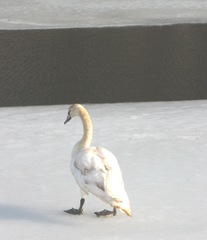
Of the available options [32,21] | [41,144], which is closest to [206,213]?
[41,144]

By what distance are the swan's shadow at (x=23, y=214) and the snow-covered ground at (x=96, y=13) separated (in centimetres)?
1216

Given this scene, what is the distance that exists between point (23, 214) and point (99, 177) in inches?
26.3

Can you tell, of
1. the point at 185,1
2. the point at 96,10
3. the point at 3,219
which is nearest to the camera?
the point at 3,219

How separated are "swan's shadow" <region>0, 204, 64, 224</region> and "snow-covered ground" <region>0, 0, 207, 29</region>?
39.9 feet

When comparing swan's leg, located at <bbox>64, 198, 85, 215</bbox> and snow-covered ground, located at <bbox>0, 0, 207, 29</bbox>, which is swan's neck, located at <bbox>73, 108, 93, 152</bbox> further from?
snow-covered ground, located at <bbox>0, 0, 207, 29</bbox>

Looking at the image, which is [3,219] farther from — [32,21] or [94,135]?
[32,21]

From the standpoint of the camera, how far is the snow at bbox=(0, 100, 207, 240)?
4.48m

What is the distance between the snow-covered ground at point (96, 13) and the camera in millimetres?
17241

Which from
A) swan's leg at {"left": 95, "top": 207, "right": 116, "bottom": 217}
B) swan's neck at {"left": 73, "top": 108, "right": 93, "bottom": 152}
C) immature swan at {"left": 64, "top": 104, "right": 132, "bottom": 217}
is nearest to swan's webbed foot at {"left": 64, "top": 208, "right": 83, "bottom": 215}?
immature swan at {"left": 64, "top": 104, "right": 132, "bottom": 217}

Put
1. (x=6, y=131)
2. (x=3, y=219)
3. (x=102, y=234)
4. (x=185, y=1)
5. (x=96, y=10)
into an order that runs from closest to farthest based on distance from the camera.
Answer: (x=102, y=234) → (x=3, y=219) → (x=6, y=131) → (x=96, y=10) → (x=185, y=1)

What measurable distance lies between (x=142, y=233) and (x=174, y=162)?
1.67 m

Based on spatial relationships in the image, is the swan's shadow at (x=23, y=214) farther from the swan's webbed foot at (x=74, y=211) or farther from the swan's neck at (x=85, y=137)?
the swan's neck at (x=85, y=137)

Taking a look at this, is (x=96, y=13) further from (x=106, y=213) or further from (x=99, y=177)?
(x=99, y=177)

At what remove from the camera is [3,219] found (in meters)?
4.69
